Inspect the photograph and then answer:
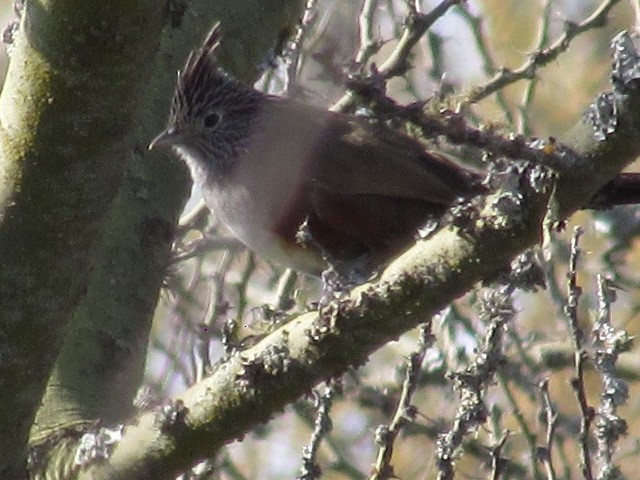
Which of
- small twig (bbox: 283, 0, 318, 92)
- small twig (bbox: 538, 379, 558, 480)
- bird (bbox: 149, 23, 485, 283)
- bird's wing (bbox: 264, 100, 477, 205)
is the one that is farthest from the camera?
small twig (bbox: 283, 0, 318, 92)

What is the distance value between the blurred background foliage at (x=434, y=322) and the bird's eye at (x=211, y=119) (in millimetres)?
330

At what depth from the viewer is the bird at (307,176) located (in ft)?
15.3

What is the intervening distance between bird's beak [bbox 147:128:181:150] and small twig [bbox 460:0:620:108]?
→ 1.14m

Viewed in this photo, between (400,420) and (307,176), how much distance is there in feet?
5.90

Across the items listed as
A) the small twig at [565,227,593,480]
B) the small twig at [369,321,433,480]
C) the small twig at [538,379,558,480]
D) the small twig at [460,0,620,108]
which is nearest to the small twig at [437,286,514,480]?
the small twig at [369,321,433,480]

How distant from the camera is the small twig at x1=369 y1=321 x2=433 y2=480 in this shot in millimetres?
3066

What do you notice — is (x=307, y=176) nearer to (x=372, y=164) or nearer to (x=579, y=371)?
(x=372, y=164)

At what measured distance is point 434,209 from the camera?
4758 mm

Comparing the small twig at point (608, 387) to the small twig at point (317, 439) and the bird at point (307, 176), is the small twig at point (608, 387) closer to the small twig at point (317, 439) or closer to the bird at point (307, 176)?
the small twig at point (317, 439)

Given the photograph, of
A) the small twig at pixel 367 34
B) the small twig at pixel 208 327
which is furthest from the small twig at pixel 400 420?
the small twig at pixel 367 34

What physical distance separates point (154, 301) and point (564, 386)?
427 cm

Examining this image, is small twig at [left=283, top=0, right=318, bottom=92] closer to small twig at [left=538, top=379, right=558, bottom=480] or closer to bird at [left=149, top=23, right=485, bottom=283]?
bird at [left=149, top=23, right=485, bottom=283]

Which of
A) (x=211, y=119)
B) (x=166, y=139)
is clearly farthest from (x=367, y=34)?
(x=166, y=139)

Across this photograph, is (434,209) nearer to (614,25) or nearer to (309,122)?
(309,122)
